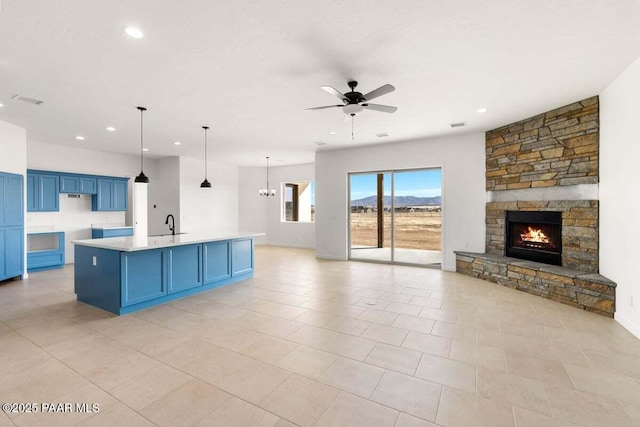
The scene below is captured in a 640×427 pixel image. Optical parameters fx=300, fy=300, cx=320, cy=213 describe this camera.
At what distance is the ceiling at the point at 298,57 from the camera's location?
7.61 feet

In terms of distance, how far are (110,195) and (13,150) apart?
2.42 meters

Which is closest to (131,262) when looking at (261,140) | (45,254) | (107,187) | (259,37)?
(259,37)

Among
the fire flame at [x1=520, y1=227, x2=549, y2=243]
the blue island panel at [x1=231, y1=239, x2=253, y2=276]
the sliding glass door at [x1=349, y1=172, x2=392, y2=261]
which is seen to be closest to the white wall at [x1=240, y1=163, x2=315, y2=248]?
the sliding glass door at [x1=349, y1=172, x2=392, y2=261]

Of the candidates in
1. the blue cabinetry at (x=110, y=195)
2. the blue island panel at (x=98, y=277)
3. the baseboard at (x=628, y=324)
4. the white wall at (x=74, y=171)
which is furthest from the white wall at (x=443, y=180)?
the white wall at (x=74, y=171)

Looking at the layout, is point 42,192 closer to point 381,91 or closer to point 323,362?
point 323,362

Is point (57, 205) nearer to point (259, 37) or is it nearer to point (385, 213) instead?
point (259, 37)

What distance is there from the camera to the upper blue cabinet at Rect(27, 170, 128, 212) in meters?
6.39

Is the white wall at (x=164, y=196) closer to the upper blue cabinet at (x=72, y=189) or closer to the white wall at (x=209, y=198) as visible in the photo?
the white wall at (x=209, y=198)

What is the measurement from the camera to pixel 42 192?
6.50 meters

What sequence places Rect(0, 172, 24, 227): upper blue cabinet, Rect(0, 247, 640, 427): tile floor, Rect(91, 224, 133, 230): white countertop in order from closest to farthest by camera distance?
Rect(0, 247, 640, 427): tile floor, Rect(0, 172, 24, 227): upper blue cabinet, Rect(91, 224, 133, 230): white countertop

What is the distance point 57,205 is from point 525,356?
8840mm

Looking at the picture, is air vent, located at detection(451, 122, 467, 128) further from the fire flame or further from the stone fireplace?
the fire flame

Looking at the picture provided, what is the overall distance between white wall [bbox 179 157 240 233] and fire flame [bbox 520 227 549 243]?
6850 millimetres

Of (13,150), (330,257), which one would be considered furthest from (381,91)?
(13,150)
